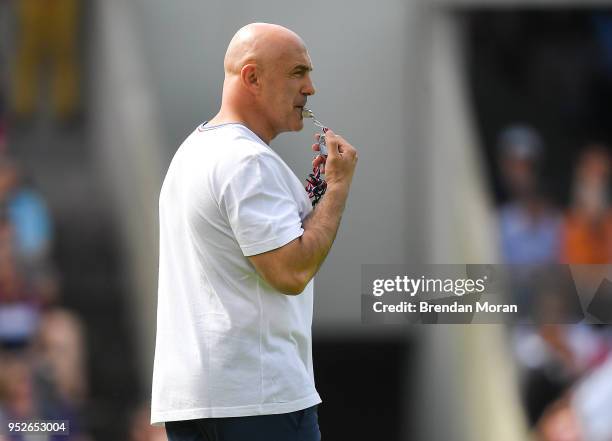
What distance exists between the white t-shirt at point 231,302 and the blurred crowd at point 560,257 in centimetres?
379

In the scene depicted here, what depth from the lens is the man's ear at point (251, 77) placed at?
3160 millimetres

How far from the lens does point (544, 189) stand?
1116cm

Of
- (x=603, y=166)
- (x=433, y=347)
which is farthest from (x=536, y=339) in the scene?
(x=603, y=166)

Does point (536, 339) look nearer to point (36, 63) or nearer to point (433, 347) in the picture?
point (433, 347)

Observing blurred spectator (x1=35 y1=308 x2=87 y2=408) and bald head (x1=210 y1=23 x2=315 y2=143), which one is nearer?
bald head (x1=210 y1=23 x2=315 y2=143)

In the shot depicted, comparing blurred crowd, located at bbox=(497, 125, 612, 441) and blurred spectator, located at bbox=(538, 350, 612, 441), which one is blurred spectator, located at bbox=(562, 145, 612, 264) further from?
blurred spectator, located at bbox=(538, 350, 612, 441)

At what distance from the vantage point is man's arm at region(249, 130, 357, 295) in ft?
9.75

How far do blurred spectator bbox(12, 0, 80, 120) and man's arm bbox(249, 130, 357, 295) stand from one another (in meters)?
8.18

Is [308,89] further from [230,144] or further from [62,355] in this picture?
[62,355]

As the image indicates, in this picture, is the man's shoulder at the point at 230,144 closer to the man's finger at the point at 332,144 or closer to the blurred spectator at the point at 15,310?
the man's finger at the point at 332,144

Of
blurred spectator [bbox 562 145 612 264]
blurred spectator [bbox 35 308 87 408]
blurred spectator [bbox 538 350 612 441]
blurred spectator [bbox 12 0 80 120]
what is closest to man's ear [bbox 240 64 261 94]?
blurred spectator [bbox 538 350 612 441]

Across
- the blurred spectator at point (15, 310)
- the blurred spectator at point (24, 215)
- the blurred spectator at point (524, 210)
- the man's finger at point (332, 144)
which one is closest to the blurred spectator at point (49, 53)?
the blurred spectator at point (24, 215)

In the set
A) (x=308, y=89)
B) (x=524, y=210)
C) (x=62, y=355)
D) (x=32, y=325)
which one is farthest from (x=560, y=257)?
(x=308, y=89)

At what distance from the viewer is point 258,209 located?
298cm
